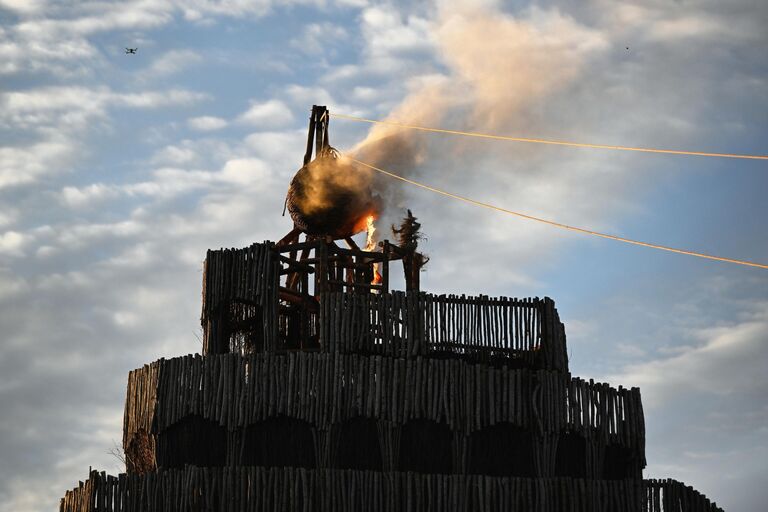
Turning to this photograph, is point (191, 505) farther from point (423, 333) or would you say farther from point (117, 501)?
point (423, 333)

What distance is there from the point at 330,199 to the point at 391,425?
782 cm

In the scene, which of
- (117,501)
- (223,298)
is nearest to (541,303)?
(223,298)

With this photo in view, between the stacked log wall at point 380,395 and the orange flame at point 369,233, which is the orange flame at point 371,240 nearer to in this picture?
the orange flame at point 369,233

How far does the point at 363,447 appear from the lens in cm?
3056

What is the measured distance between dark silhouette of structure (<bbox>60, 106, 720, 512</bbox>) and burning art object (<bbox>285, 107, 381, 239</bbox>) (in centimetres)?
394

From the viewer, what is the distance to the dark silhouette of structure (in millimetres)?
29672

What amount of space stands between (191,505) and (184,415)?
7.33ft

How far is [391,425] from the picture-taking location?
30.3 meters

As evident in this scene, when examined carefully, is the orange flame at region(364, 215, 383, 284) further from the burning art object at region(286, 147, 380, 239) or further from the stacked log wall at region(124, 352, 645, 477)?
the stacked log wall at region(124, 352, 645, 477)

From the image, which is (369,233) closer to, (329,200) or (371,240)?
(371,240)

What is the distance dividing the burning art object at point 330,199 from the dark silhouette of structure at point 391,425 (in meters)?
3.94

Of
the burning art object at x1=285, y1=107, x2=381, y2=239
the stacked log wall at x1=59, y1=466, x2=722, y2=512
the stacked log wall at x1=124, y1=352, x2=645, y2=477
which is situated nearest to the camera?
the stacked log wall at x1=59, y1=466, x2=722, y2=512

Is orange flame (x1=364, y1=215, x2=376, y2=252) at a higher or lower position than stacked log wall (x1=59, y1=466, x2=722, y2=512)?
higher

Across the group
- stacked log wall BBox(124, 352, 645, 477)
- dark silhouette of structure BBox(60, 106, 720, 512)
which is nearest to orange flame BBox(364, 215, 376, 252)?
dark silhouette of structure BBox(60, 106, 720, 512)
